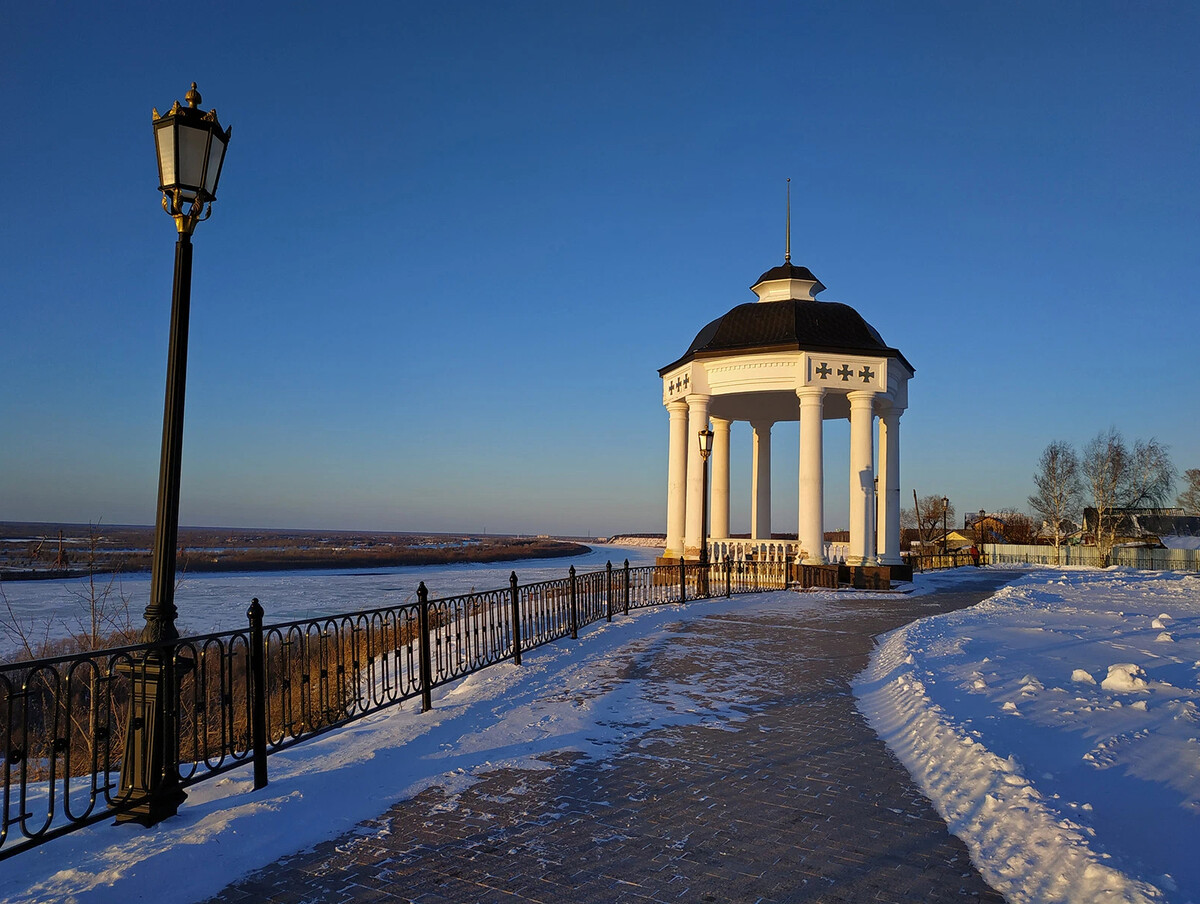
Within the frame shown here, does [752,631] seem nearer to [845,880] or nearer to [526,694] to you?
[526,694]

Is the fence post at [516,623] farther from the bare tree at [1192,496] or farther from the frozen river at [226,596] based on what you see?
the bare tree at [1192,496]

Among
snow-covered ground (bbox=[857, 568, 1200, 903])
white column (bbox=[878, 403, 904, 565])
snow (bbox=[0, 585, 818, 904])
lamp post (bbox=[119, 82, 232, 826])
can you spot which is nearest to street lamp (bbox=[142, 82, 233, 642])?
lamp post (bbox=[119, 82, 232, 826])

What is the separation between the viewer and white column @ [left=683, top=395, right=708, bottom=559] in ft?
77.9

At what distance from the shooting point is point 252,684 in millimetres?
5539

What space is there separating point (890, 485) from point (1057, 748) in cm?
1965

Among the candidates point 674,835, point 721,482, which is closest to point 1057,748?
point 674,835

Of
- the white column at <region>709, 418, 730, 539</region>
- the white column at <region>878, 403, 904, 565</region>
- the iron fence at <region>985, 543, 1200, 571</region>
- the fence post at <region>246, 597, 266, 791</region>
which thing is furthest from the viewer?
the iron fence at <region>985, 543, 1200, 571</region>

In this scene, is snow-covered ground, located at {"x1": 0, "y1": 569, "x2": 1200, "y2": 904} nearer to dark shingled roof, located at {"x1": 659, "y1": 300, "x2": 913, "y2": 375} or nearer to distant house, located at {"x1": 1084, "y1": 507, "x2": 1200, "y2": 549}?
dark shingled roof, located at {"x1": 659, "y1": 300, "x2": 913, "y2": 375}

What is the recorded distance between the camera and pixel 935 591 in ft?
76.8

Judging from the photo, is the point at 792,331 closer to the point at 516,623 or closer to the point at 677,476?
the point at 677,476

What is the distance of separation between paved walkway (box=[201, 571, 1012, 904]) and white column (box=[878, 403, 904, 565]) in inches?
737

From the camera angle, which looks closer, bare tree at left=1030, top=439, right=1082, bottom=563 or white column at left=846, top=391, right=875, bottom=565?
white column at left=846, top=391, right=875, bottom=565

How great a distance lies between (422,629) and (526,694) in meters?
1.59

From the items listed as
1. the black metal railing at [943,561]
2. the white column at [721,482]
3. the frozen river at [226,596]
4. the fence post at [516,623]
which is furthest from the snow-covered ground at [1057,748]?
the black metal railing at [943,561]
